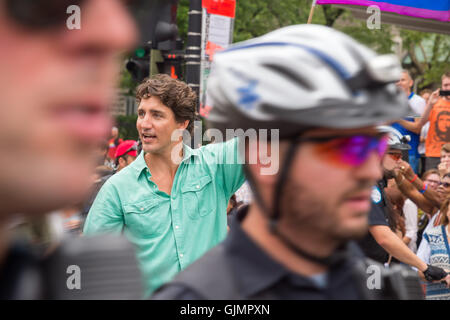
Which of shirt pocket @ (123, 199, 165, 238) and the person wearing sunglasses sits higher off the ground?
the person wearing sunglasses

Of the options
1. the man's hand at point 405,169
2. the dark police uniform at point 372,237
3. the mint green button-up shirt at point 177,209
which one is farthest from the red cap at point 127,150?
the mint green button-up shirt at point 177,209

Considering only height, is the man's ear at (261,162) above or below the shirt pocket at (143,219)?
above

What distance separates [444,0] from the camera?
8.53 metres

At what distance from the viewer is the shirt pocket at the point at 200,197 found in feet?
12.7

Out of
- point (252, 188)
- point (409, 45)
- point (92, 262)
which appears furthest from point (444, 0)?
point (409, 45)

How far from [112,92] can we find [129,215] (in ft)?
9.31

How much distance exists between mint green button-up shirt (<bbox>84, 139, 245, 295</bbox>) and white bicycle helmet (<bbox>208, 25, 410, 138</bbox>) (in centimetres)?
194

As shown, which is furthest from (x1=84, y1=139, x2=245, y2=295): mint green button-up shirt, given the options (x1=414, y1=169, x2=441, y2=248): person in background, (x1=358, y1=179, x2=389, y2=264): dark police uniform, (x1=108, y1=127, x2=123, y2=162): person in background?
(x1=108, y1=127, x2=123, y2=162): person in background

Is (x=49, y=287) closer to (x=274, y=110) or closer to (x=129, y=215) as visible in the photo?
(x=274, y=110)

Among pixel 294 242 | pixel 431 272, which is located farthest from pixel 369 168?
pixel 431 272

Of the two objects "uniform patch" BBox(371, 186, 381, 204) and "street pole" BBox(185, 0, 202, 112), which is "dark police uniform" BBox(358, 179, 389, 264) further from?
"street pole" BBox(185, 0, 202, 112)

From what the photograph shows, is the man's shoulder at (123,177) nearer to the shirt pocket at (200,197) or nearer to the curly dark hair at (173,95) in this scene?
the shirt pocket at (200,197)

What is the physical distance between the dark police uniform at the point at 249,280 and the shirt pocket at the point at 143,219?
2034mm

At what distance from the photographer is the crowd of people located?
864 millimetres
